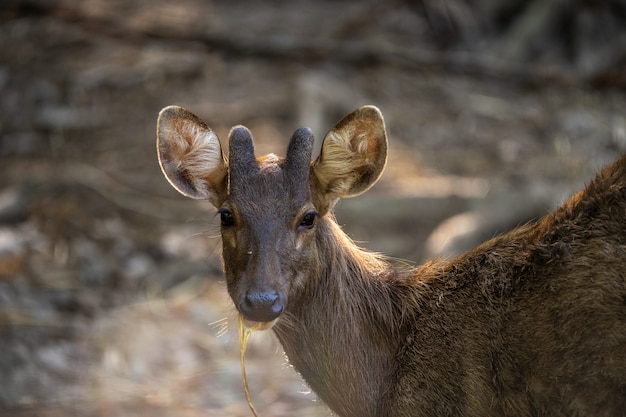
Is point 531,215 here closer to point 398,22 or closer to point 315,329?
point 315,329

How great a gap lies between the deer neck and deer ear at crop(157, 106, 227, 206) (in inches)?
25.5

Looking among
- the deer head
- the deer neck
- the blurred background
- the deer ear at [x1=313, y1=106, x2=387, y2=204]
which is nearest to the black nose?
the deer head

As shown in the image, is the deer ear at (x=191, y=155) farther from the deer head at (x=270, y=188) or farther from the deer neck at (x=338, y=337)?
the deer neck at (x=338, y=337)

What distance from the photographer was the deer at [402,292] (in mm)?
4180

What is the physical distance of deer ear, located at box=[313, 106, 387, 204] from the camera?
482cm

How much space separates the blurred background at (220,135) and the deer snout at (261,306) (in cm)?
160

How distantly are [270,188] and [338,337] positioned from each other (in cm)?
88

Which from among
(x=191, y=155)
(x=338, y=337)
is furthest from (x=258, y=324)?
(x=191, y=155)

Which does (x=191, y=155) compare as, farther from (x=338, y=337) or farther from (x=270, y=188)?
(x=338, y=337)

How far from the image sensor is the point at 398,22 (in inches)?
537

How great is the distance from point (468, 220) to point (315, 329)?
13.0 feet

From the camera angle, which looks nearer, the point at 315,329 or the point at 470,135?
the point at 315,329

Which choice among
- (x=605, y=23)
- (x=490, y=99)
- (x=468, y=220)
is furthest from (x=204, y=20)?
(x=468, y=220)

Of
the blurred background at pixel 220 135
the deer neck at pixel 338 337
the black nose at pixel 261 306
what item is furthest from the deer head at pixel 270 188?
the blurred background at pixel 220 135
